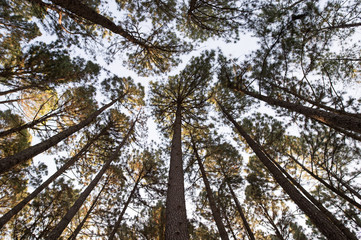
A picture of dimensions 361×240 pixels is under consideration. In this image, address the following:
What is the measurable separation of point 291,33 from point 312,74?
219 cm

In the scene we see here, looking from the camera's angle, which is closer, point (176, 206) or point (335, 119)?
point (176, 206)

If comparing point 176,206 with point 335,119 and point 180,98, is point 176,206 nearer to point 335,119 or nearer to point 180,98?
point 335,119

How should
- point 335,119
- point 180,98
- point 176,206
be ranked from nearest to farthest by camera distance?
point 176,206 < point 335,119 < point 180,98

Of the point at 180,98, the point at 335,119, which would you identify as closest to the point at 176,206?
the point at 335,119

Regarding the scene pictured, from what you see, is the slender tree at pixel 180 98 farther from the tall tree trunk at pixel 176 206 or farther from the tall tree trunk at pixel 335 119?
the tall tree trunk at pixel 335 119

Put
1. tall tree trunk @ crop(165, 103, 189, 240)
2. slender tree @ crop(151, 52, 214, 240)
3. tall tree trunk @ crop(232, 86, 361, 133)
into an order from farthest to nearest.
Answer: slender tree @ crop(151, 52, 214, 240)
tall tree trunk @ crop(232, 86, 361, 133)
tall tree trunk @ crop(165, 103, 189, 240)

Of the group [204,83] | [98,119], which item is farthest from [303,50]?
[98,119]

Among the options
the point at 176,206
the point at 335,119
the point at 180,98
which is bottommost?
the point at 176,206

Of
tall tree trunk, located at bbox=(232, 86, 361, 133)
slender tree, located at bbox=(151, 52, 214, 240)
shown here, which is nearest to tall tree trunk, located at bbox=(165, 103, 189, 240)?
slender tree, located at bbox=(151, 52, 214, 240)

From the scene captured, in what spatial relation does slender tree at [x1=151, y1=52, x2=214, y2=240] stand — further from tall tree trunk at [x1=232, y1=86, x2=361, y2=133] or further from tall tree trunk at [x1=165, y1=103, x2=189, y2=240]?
tall tree trunk at [x1=232, y1=86, x2=361, y2=133]

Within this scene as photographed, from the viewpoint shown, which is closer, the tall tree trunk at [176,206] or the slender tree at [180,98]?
the tall tree trunk at [176,206]

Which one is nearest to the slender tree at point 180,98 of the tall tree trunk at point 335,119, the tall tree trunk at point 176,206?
the tall tree trunk at point 176,206

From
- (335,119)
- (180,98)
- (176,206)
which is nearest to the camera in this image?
(176,206)

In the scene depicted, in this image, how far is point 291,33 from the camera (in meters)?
6.52
